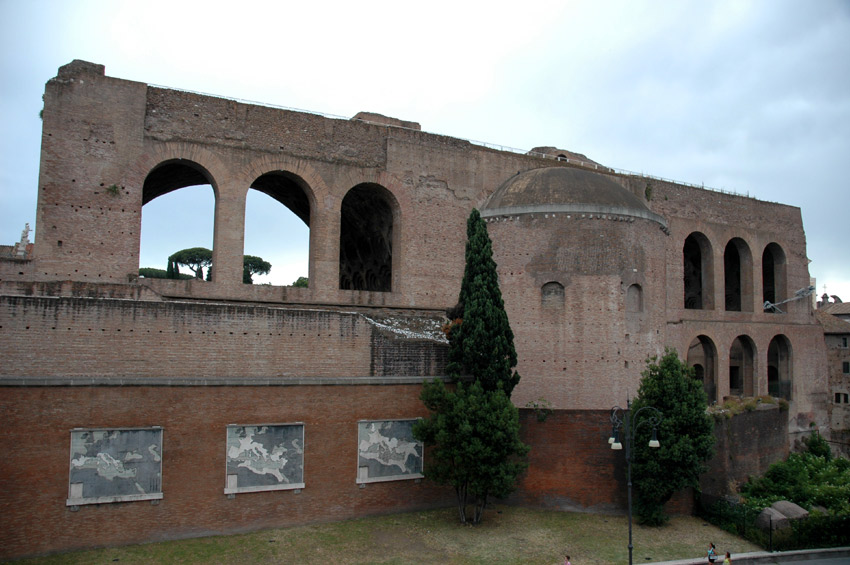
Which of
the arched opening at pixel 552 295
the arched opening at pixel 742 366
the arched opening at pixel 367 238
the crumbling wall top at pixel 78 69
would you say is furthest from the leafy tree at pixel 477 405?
the arched opening at pixel 742 366

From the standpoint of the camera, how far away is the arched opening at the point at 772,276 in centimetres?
3475

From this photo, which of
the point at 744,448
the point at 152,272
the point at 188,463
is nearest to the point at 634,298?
the point at 744,448

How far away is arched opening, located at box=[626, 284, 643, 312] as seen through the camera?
20562mm

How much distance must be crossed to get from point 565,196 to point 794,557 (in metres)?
11.1

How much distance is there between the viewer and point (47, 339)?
46.0 ft

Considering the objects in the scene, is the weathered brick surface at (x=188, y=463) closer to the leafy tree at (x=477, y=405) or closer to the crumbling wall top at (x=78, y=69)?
the leafy tree at (x=477, y=405)

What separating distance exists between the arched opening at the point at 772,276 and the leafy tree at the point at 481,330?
22182 mm

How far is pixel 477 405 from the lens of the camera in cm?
1611

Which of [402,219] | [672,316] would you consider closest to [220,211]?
[402,219]

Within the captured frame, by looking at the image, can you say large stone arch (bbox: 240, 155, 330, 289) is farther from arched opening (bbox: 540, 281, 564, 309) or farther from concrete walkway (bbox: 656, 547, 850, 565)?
concrete walkway (bbox: 656, 547, 850, 565)

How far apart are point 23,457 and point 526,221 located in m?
14.0

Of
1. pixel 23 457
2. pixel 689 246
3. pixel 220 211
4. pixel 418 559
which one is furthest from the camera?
pixel 689 246

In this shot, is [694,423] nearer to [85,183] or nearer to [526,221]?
[526,221]

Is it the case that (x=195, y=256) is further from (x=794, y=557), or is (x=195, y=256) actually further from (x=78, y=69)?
(x=794, y=557)
